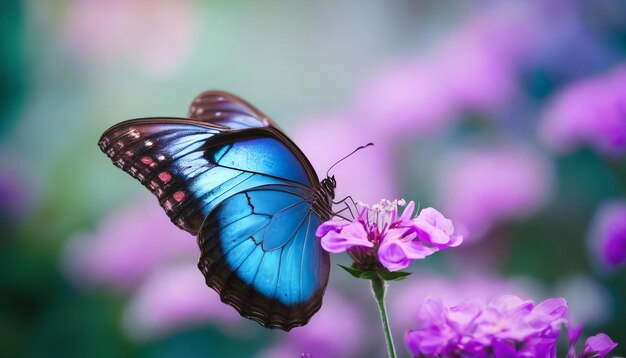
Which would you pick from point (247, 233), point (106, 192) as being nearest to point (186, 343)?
point (106, 192)

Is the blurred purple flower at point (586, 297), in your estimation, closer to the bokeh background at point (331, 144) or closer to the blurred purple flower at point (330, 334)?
the bokeh background at point (331, 144)

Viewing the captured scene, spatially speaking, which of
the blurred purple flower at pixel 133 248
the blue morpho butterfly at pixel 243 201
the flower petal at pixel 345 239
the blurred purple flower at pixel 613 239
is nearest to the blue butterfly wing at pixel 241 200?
the blue morpho butterfly at pixel 243 201

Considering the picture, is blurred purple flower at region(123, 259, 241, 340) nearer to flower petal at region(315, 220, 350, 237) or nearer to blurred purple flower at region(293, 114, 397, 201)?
blurred purple flower at region(293, 114, 397, 201)

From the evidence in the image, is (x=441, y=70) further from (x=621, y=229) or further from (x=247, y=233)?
(x=247, y=233)

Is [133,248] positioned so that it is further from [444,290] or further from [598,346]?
[598,346]

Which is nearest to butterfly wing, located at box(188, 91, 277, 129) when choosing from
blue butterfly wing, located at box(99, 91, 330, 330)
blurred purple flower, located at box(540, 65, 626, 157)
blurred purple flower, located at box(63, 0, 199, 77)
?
blue butterfly wing, located at box(99, 91, 330, 330)

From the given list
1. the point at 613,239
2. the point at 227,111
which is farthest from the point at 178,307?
the point at 613,239
